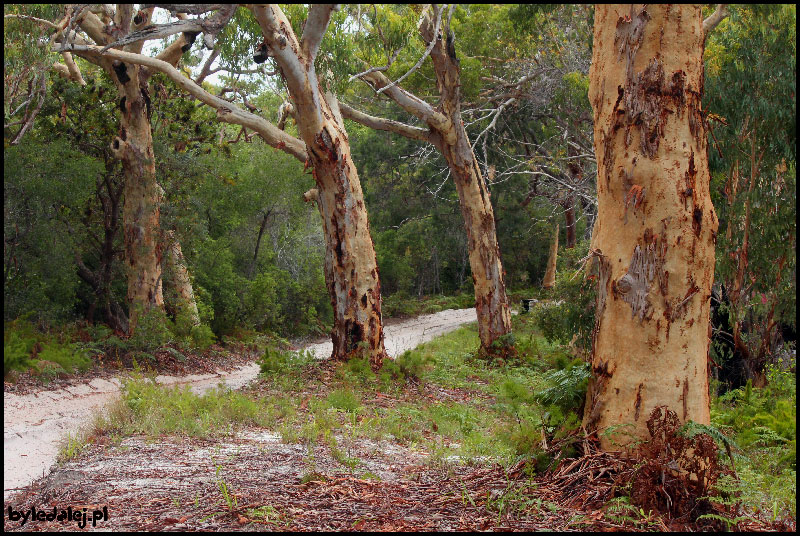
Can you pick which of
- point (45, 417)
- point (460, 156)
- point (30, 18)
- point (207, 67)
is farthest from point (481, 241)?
point (30, 18)

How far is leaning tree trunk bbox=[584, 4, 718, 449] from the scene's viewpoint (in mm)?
4418

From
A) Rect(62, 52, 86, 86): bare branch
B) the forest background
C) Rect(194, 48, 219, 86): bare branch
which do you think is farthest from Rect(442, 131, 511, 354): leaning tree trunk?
Rect(62, 52, 86, 86): bare branch

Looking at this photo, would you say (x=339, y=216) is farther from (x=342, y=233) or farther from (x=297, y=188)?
(x=297, y=188)

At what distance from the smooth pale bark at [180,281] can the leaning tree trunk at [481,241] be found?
6.42 meters

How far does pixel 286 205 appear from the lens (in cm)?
2294

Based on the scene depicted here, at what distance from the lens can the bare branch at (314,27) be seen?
1021cm

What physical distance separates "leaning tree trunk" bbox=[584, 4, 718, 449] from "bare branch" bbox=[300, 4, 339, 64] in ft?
20.6

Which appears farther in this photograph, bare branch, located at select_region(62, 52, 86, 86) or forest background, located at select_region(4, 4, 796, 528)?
bare branch, located at select_region(62, 52, 86, 86)

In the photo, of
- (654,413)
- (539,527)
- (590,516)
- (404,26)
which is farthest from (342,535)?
(404,26)

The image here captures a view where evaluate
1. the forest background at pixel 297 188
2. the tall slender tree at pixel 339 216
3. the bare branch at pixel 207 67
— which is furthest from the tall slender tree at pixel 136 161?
the tall slender tree at pixel 339 216

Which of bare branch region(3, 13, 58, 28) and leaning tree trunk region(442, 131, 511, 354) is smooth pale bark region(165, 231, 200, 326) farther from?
leaning tree trunk region(442, 131, 511, 354)

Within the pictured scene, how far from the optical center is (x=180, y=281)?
17094 millimetres

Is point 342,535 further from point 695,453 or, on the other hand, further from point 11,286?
point 11,286

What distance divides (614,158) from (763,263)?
639cm
